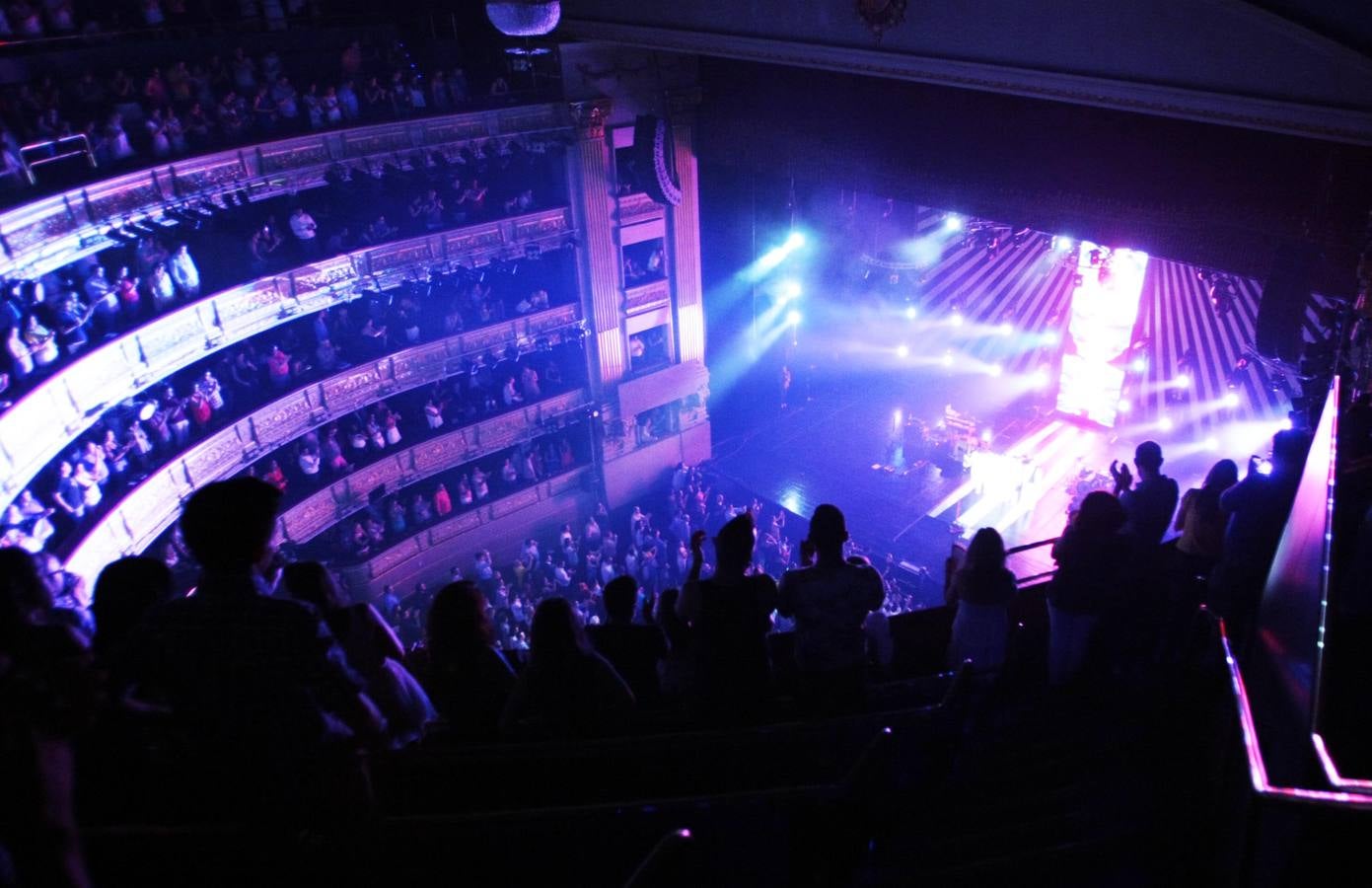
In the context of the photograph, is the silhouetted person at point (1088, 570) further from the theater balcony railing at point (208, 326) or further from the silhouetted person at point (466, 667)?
the theater balcony railing at point (208, 326)

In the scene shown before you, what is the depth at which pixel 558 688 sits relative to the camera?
3.64 metres

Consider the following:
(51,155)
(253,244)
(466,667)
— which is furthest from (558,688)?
Answer: (253,244)

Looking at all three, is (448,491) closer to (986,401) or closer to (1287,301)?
(1287,301)

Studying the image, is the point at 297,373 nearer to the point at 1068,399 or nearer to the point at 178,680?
the point at 178,680

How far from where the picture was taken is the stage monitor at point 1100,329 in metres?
19.9

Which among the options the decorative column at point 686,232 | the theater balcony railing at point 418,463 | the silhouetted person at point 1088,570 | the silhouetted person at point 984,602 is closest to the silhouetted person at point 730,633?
the silhouetted person at point 984,602

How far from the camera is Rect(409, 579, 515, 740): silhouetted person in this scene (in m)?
3.85

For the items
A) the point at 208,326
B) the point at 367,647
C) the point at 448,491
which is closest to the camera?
the point at 367,647

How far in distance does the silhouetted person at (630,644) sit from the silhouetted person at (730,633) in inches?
28.8

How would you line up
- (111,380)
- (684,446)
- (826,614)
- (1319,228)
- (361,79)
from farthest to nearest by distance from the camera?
(684,446) → (361,79) → (111,380) → (1319,228) → (826,614)

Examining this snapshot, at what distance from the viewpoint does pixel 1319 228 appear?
944 cm

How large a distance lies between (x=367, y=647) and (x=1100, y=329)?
20834mm

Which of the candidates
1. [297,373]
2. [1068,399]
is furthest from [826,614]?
[1068,399]

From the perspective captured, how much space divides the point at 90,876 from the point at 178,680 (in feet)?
2.29
